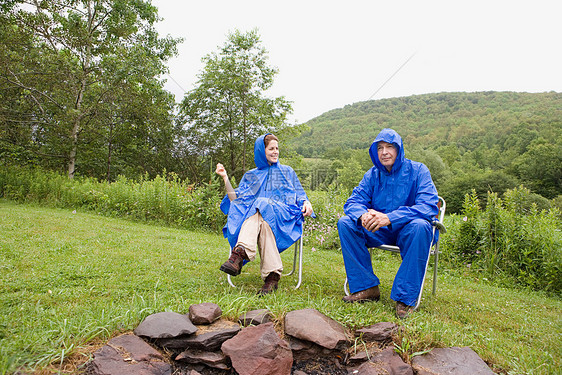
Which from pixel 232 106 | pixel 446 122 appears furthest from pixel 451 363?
pixel 446 122

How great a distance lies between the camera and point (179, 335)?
1898 mm

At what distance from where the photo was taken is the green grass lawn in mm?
1859

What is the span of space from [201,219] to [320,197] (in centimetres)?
238

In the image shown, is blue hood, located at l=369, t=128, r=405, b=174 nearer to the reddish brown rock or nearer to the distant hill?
the reddish brown rock

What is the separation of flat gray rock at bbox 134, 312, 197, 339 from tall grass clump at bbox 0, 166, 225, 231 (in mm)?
4766

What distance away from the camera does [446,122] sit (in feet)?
65.2

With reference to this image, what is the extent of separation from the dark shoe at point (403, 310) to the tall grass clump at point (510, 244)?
93.6 inches

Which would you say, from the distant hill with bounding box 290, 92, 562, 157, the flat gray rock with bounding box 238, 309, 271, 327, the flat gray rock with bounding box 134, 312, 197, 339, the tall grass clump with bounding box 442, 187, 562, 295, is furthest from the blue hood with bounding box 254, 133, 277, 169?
the distant hill with bounding box 290, 92, 562, 157

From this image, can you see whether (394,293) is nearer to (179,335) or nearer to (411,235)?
(411,235)

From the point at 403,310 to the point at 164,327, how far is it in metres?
1.64

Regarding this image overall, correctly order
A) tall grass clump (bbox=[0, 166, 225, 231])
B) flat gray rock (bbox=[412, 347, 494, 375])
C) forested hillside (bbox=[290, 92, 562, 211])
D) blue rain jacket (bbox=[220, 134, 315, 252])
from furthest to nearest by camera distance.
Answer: forested hillside (bbox=[290, 92, 562, 211]), tall grass clump (bbox=[0, 166, 225, 231]), blue rain jacket (bbox=[220, 134, 315, 252]), flat gray rock (bbox=[412, 347, 494, 375])

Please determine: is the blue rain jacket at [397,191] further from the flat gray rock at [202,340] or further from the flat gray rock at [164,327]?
the flat gray rock at [164,327]

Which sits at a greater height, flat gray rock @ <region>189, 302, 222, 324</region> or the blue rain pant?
the blue rain pant

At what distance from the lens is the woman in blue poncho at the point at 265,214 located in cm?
296
